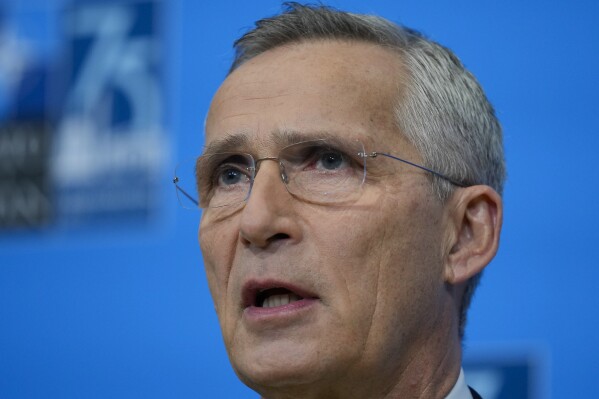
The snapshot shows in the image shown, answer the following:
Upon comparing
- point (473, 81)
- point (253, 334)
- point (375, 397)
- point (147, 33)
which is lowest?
point (375, 397)

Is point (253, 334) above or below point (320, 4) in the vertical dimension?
below

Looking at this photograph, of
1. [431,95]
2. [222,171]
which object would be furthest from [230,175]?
[431,95]

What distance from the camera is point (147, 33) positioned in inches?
117

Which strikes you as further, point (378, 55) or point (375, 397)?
point (378, 55)

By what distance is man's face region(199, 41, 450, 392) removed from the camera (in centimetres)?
158

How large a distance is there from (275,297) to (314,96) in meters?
0.38

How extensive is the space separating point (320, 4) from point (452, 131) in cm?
45

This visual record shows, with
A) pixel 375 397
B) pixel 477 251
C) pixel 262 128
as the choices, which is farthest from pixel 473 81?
pixel 375 397

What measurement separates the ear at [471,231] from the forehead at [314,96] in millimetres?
196

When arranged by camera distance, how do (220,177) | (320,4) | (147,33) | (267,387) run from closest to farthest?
(267,387)
(220,177)
(320,4)
(147,33)

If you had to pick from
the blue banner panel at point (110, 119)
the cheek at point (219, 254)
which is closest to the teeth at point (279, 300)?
the cheek at point (219, 254)

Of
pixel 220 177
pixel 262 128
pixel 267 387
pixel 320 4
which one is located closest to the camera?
pixel 267 387

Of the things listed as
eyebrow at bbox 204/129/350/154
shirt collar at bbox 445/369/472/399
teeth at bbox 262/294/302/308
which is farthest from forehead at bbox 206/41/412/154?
shirt collar at bbox 445/369/472/399

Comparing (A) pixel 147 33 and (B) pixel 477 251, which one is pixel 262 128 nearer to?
(B) pixel 477 251
